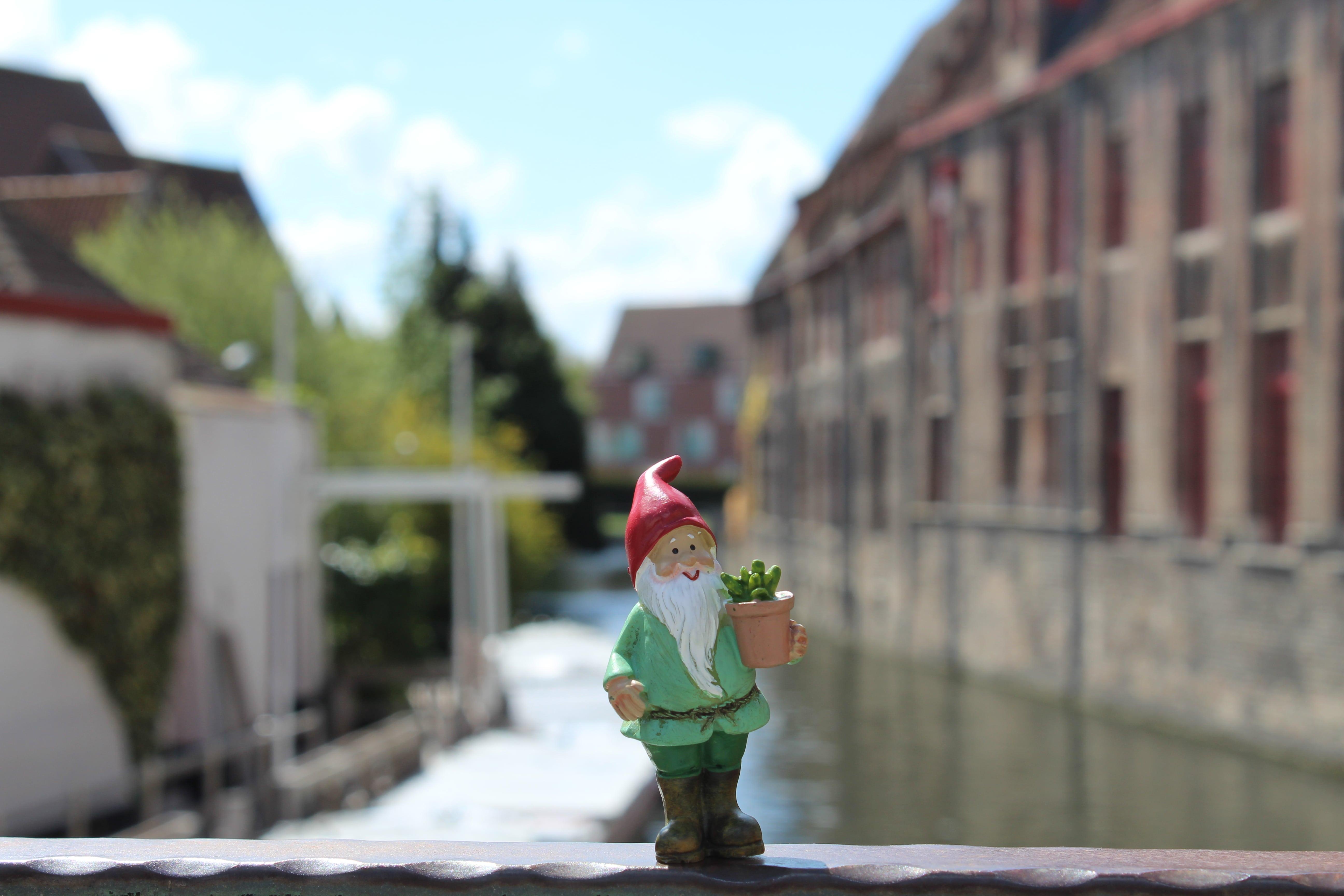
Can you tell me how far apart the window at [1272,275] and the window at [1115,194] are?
13.3 feet

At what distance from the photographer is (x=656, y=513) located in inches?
155

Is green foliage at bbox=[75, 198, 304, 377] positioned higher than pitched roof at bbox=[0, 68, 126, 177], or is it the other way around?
pitched roof at bbox=[0, 68, 126, 177]

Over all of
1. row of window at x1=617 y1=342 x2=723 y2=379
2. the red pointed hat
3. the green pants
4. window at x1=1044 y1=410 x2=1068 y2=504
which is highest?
row of window at x1=617 y1=342 x2=723 y2=379

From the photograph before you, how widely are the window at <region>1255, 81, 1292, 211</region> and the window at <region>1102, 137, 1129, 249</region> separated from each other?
149 inches

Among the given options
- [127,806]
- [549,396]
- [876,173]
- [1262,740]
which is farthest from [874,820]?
[549,396]

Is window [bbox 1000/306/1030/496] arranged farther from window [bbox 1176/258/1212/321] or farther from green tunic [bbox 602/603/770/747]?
green tunic [bbox 602/603/770/747]

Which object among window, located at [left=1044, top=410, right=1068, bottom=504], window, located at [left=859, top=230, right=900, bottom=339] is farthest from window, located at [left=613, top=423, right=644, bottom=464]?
window, located at [left=1044, top=410, right=1068, bottom=504]

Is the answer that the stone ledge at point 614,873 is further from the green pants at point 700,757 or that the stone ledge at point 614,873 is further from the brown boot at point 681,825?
the green pants at point 700,757

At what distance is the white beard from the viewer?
3.81 meters

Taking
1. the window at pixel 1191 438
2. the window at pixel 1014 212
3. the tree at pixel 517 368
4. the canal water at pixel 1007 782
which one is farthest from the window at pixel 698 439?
the window at pixel 1191 438

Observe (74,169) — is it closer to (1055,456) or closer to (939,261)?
(939,261)

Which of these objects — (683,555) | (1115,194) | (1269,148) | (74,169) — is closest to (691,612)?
(683,555)

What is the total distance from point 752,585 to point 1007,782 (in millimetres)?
16394

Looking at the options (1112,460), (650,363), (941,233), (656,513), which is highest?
(650,363)
